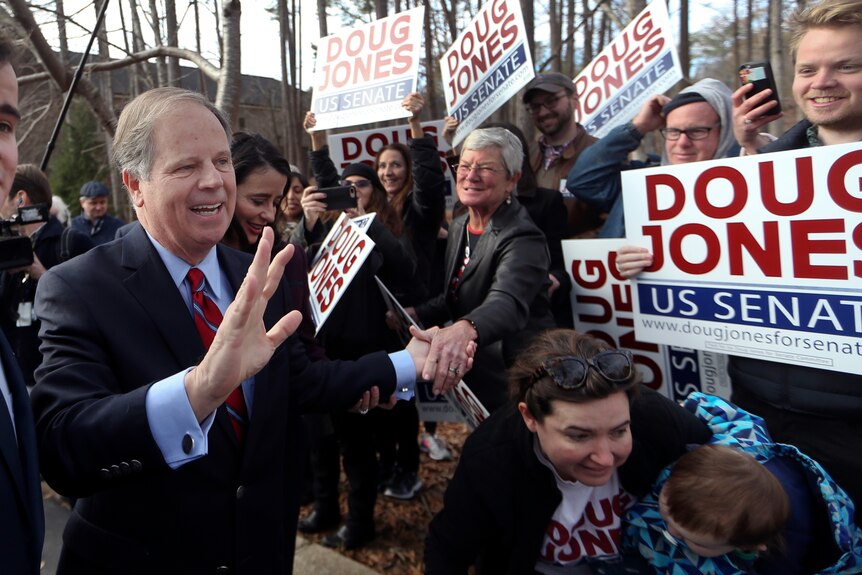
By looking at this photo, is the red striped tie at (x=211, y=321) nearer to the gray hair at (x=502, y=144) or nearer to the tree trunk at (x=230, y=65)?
the gray hair at (x=502, y=144)

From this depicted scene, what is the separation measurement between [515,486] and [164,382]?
124 cm

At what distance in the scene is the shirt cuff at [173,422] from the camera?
4.11ft

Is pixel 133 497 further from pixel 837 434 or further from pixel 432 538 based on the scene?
pixel 837 434

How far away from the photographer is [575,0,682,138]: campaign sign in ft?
13.9

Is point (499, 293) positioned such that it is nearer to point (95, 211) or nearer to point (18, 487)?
point (18, 487)

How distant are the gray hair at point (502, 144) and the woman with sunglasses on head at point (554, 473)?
1.06 meters

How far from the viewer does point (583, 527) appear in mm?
2115

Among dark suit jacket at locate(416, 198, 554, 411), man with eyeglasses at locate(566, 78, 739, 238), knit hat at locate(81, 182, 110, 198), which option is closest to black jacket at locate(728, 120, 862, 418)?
man with eyeglasses at locate(566, 78, 739, 238)

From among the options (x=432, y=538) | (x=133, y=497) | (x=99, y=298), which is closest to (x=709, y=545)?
(x=432, y=538)

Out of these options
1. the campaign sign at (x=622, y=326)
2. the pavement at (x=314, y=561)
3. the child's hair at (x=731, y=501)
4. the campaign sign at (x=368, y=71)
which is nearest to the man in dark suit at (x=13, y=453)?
the child's hair at (x=731, y=501)

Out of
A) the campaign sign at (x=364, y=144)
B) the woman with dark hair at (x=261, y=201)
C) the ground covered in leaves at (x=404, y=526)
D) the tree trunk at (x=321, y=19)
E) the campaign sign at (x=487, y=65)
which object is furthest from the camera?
the tree trunk at (x=321, y=19)

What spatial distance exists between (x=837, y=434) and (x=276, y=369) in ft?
5.92

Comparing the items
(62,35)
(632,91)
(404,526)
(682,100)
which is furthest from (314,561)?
(62,35)

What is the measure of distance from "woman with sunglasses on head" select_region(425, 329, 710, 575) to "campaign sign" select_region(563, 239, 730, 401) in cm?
66
